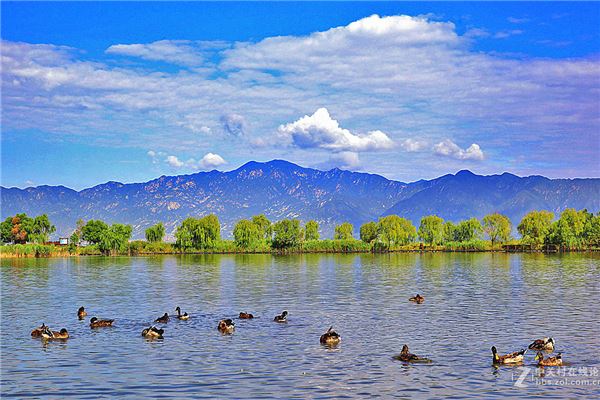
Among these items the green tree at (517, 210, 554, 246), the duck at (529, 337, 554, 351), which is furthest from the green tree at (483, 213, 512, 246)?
the duck at (529, 337, 554, 351)

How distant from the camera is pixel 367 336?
3216 centimetres

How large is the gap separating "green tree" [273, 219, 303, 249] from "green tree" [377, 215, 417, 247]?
2192 cm

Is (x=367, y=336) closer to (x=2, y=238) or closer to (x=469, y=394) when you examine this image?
(x=469, y=394)

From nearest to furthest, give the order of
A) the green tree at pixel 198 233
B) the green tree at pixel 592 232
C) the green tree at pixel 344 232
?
1. the green tree at pixel 198 233
2. the green tree at pixel 592 232
3. the green tree at pixel 344 232

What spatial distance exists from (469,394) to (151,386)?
34.6 ft

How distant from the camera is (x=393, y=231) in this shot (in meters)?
170

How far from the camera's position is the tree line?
513 ft

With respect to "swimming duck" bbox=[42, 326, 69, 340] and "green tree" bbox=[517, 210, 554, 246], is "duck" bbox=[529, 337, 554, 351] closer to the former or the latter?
"swimming duck" bbox=[42, 326, 69, 340]

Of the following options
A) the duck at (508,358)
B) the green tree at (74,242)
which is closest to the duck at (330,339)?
the duck at (508,358)

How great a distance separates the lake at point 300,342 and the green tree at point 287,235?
342 ft

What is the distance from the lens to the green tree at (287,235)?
164m

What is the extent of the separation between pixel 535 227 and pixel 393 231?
113 ft

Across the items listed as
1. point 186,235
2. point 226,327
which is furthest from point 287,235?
point 226,327

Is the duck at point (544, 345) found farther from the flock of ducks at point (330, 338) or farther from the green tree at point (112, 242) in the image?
the green tree at point (112, 242)
